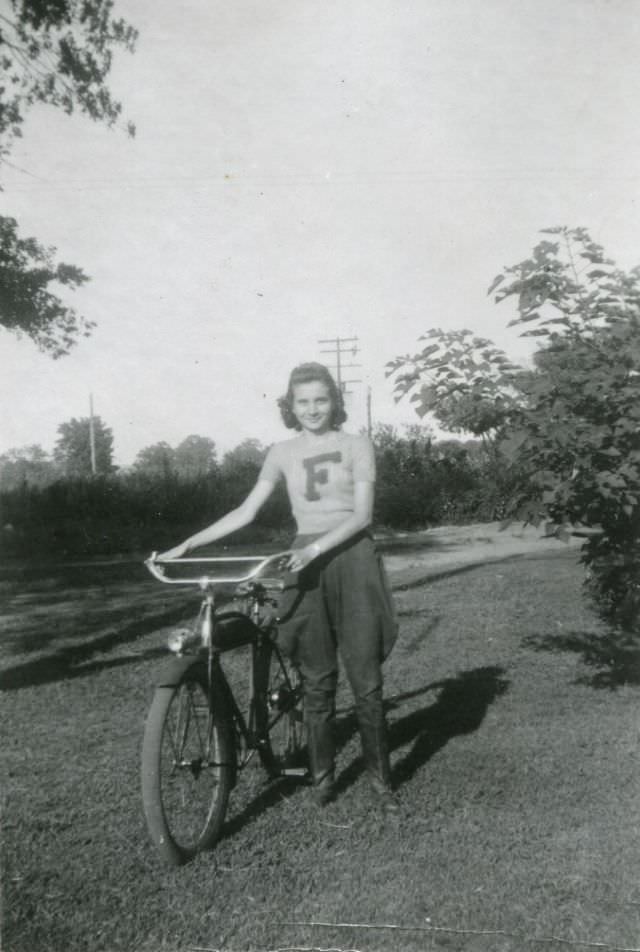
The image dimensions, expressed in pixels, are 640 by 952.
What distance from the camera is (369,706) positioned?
A: 3.72 meters

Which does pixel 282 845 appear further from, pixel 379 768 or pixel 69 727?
pixel 69 727

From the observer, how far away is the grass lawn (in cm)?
271

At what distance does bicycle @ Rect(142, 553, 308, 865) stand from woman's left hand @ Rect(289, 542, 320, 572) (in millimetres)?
53

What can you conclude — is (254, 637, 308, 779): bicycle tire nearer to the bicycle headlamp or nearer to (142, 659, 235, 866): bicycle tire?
(142, 659, 235, 866): bicycle tire

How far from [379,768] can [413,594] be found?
261 inches

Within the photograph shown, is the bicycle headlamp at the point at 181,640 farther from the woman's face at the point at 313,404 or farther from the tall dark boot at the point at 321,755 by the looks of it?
the woman's face at the point at 313,404

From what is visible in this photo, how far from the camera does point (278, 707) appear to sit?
389 centimetres

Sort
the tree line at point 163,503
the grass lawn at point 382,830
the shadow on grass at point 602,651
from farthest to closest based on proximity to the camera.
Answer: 1. the tree line at point 163,503
2. the shadow on grass at point 602,651
3. the grass lawn at point 382,830

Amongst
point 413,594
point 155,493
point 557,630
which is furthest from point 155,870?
point 155,493

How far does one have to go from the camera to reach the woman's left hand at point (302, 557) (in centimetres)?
335

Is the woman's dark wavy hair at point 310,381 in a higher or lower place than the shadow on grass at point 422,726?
higher

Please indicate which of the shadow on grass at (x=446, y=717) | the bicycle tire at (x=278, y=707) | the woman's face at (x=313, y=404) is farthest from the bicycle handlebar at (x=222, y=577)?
the shadow on grass at (x=446, y=717)

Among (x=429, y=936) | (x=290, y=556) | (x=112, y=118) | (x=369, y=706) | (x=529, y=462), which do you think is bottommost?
(x=429, y=936)

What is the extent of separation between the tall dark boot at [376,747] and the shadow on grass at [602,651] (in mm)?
2430
